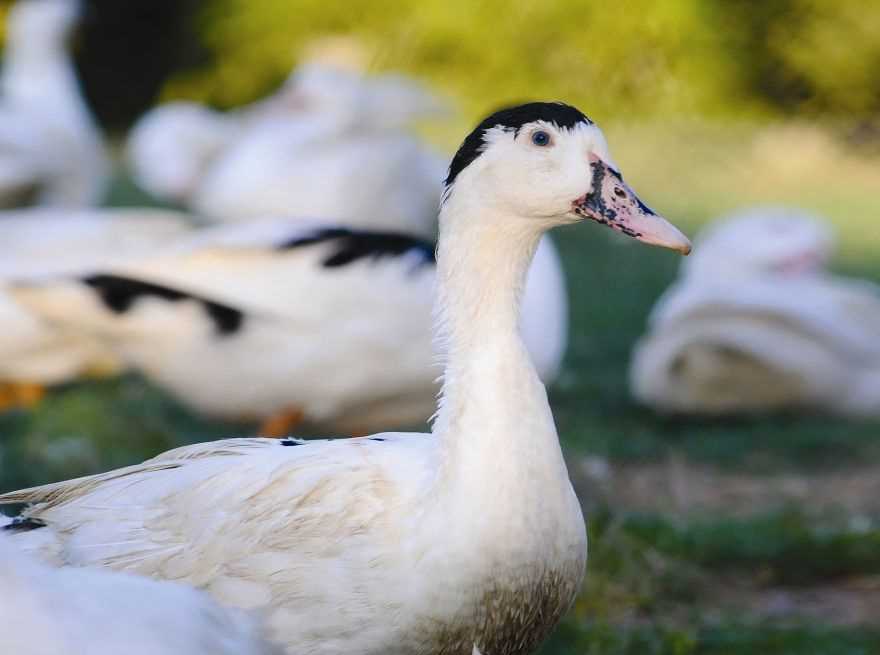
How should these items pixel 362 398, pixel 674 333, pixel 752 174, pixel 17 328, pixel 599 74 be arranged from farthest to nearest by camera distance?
pixel 599 74 < pixel 752 174 < pixel 674 333 < pixel 17 328 < pixel 362 398

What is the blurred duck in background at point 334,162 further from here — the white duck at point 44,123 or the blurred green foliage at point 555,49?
the blurred green foliage at point 555,49

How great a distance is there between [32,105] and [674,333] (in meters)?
3.84

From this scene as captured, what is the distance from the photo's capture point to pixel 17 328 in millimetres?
4992

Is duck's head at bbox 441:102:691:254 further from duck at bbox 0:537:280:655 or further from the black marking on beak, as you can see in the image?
duck at bbox 0:537:280:655

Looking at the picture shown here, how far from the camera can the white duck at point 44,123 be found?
7129 millimetres

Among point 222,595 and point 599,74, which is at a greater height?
point 599,74

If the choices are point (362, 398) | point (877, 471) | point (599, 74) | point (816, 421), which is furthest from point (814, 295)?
point (599, 74)

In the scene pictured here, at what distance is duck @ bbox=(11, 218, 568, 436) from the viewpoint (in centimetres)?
436

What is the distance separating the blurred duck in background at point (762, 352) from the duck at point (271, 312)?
2.97 ft

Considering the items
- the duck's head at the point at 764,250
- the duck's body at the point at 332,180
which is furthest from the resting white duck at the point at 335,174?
the duck's head at the point at 764,250

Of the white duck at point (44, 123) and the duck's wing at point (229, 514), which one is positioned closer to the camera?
the duck's wing at point (229, 514)

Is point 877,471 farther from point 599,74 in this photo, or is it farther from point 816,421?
point 599,74

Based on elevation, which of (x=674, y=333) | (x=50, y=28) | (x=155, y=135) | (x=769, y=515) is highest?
(x=50, y=28)

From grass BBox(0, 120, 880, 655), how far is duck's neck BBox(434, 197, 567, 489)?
0.81m
